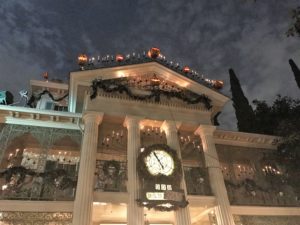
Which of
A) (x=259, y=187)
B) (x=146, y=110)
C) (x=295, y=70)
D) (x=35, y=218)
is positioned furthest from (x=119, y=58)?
(x=295, y=70)

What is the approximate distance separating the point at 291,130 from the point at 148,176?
1061 centimetres

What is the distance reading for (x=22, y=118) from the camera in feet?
42.0

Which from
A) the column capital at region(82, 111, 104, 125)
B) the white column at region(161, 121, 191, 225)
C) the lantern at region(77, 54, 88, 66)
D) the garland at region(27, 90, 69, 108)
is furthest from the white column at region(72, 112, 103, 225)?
the garland at region(27, 90, 69, 108)

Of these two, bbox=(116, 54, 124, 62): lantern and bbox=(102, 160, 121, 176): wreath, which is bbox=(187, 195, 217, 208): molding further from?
bbox=(116, 54, 124, 62): lantern

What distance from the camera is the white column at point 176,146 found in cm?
1113

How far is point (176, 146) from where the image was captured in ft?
43.3

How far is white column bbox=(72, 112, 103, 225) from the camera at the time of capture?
9986mm

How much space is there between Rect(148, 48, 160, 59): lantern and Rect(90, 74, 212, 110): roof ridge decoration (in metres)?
1.22

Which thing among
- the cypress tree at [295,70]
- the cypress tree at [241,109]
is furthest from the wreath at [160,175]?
the cypress tree at [295,70]

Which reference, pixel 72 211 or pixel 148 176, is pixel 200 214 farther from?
pixel 72 211

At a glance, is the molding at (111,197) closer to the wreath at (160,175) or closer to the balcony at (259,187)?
the wreath at (160,175)

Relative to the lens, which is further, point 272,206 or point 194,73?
point 194,73

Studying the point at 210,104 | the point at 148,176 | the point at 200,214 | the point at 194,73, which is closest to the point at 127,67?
the point at 194,73

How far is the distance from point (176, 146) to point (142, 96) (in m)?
3.30
